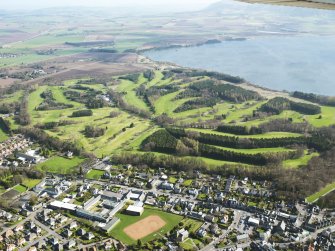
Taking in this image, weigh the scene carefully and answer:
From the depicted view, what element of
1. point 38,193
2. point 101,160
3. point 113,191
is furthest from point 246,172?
point 38,193

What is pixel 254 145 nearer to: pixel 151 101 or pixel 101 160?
pixel 101 160

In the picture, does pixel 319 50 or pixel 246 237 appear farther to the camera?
pixel 319 50

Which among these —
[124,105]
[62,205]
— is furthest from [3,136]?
[62,205]

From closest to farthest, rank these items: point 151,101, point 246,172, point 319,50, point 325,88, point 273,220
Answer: point 273,220
point 246,172
point 151,101
point 325,88
point 319,50

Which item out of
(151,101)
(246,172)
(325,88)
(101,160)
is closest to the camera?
(246,172)

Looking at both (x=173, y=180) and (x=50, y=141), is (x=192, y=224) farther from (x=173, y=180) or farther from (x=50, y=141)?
(x=50, y=141)

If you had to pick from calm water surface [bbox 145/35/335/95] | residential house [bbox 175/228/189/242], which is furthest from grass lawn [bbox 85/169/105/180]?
calm water surface [bbox 145/35/335/95]
